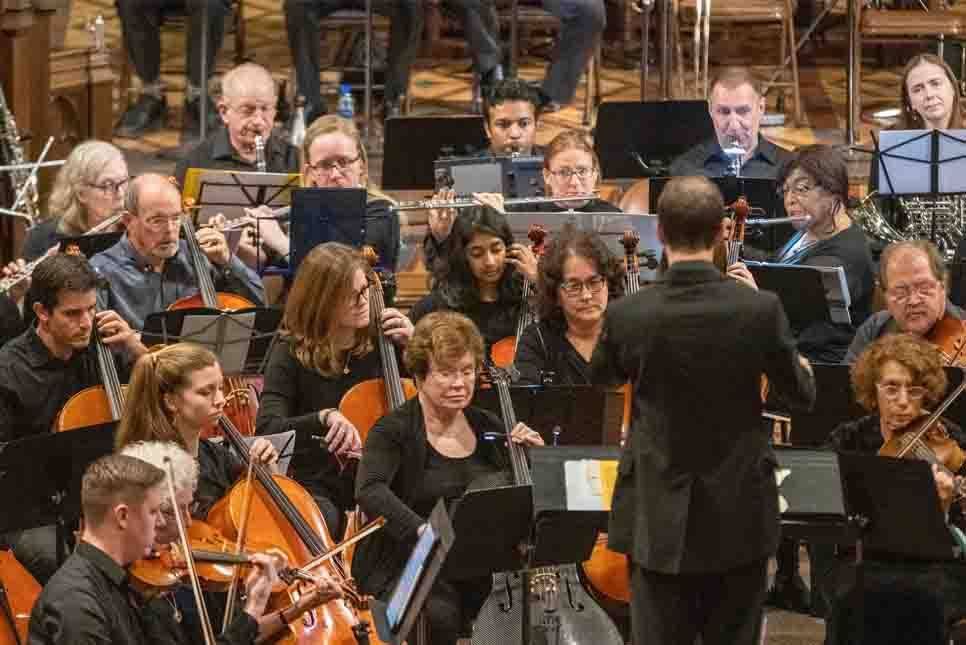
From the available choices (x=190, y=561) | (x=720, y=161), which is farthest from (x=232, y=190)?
(x=190, y=561)

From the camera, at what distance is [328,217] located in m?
5.06

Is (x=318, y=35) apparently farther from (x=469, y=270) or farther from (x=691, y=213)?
(x=691, y=213)

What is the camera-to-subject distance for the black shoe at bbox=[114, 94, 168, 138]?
7383mm

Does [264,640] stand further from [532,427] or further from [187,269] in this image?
[187,269]

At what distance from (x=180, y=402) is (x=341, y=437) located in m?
0.46

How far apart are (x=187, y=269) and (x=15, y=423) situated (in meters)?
0.83

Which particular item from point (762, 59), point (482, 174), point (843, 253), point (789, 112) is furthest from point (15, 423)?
point (762, 59)

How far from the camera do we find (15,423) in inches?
176

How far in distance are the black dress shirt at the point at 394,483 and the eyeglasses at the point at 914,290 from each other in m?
1.11

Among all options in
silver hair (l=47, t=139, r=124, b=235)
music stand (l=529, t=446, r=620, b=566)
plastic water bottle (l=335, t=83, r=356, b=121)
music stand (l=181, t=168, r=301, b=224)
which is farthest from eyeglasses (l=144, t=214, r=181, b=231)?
plastic water bottle (l=335, t=83, r=356, b=121)

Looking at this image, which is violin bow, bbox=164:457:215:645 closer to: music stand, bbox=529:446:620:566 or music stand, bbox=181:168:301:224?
music stand, bbox=529:446:620:566

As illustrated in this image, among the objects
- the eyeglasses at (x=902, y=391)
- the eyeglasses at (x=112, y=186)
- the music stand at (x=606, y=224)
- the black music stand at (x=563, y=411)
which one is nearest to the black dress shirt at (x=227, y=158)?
the eyeglasses at (x=112, y=186)

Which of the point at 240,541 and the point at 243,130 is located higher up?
the point at 243,130

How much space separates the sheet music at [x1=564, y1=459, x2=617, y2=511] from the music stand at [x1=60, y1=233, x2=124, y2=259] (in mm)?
1935
